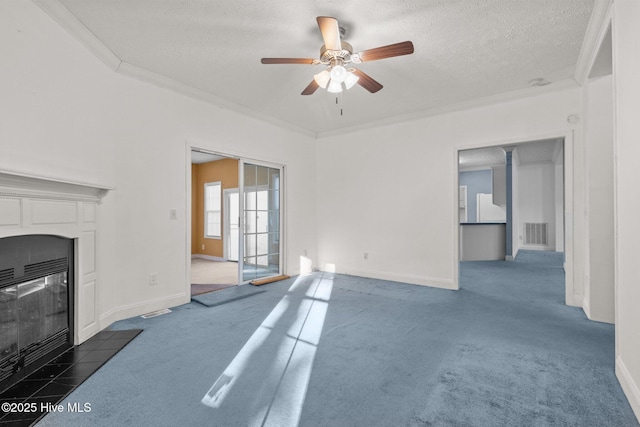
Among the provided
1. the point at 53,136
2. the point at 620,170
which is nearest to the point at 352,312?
the point at 620,170

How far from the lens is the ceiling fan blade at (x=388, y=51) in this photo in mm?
2240

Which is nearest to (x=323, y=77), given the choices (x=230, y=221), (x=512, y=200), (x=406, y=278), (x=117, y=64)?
(x=117, y=64)

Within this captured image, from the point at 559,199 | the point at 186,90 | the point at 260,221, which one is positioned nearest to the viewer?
the point at 186,90

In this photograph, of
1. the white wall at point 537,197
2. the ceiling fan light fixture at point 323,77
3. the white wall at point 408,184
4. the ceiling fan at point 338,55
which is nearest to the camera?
the ceiling fan at point 338,55

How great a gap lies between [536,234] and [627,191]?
8.46 meters

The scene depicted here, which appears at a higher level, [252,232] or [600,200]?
[600,200]

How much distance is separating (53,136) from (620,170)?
3.96 m

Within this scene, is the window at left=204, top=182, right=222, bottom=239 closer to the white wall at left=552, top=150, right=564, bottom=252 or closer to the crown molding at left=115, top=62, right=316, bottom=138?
the crown molding at left=115, top=62, right=316, bottom=138

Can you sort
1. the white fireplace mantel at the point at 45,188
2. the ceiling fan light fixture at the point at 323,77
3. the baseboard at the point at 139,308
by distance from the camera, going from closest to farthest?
the white fireplace mantel at the point at 45,188 → the ceiling fan light fixture at the point at 323,77 → the baseboard at the point at 139,308

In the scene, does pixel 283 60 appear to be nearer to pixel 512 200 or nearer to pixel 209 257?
pixel 209 257

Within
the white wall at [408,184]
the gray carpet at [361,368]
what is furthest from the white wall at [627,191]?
the white wall at [408,184]

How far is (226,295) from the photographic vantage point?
4004mm

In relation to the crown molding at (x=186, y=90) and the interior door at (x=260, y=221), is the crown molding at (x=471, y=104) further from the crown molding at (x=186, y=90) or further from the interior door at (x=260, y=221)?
the interior door at (x=260, y=221)

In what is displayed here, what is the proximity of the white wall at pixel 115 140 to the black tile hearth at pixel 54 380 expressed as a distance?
0.49m
